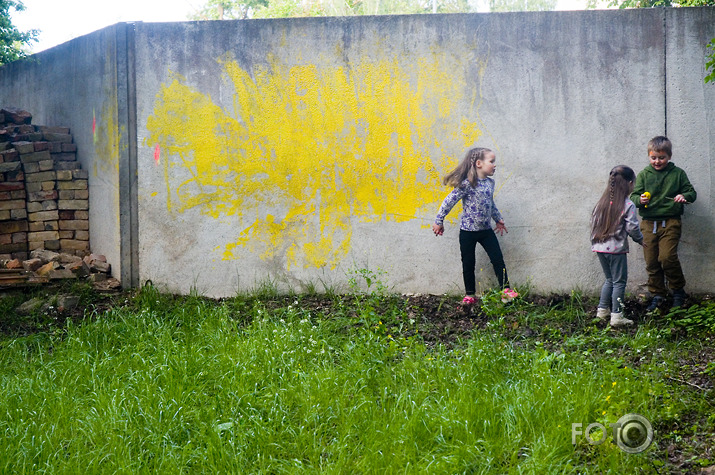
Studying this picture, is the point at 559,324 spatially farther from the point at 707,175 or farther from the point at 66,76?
the point at 66,76

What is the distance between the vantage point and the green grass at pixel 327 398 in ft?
10.0

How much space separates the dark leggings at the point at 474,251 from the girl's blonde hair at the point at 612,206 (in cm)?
78

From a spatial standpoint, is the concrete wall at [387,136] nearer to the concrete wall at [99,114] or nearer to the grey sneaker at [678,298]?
the concrete wall at [99,114]

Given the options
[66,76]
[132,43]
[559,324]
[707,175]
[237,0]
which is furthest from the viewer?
[237,0]

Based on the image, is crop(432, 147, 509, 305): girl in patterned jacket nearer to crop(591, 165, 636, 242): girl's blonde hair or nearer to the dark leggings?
the dark leggings

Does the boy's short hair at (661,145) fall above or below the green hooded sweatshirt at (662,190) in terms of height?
above

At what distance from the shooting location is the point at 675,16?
5574mm

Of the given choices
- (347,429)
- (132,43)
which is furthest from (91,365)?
(132,43)

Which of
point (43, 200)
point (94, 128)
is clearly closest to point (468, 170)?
point (94, 128)

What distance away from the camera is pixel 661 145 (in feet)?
17.3

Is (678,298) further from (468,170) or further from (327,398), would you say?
(327,398)

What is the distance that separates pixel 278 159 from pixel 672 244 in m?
3.50

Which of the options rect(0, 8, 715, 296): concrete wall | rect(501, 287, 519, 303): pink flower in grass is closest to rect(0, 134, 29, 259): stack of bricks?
rect(0, 8, 715, 296): concrete wall

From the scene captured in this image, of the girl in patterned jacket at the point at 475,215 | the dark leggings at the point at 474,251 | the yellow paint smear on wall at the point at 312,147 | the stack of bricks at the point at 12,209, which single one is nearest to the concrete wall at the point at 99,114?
the yellow paint smear on wall at the point at 312,147
